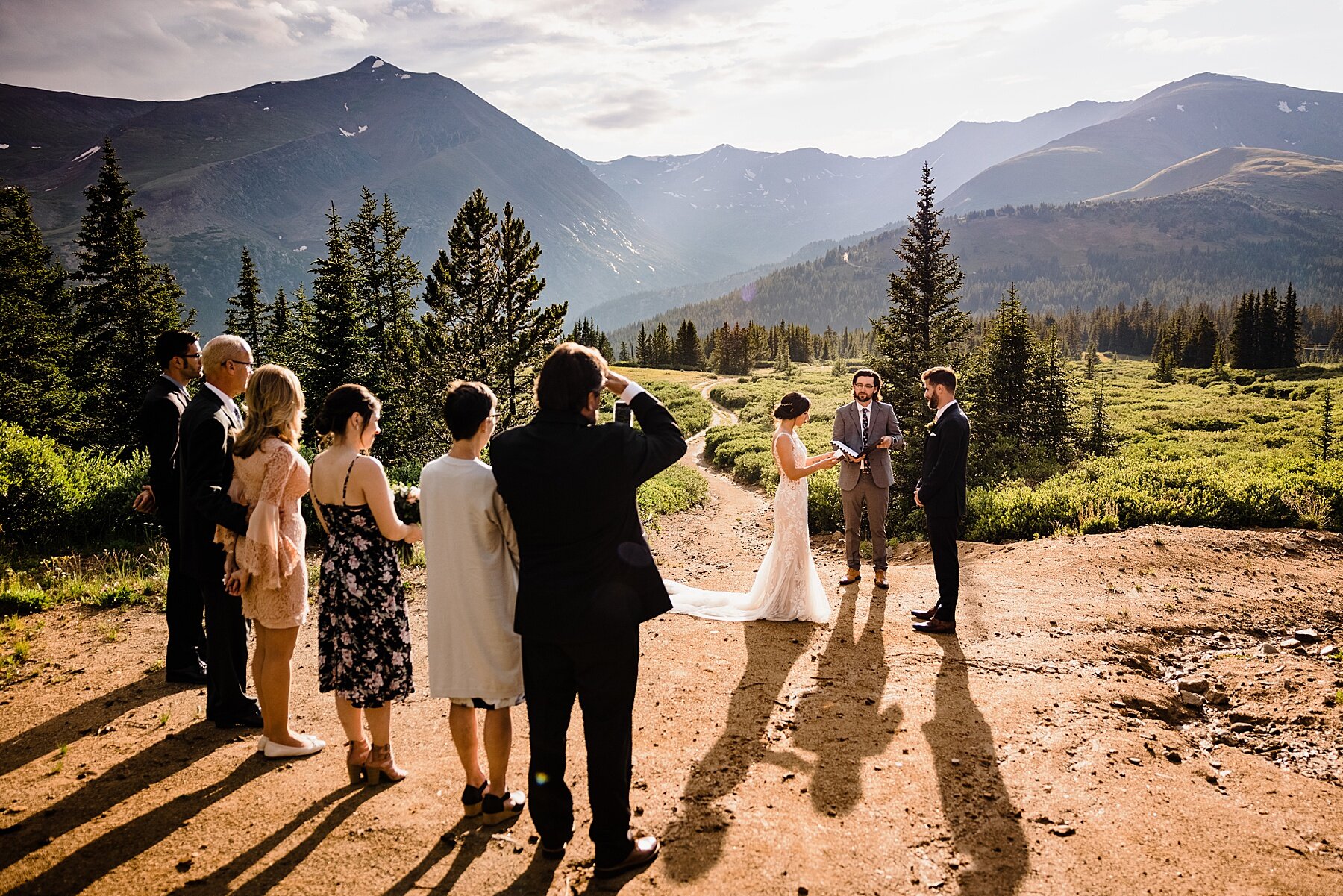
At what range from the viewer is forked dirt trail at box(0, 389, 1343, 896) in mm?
3771

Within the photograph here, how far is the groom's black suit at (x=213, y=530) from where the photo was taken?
4855 millimetres

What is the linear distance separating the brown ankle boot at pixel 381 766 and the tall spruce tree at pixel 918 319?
18.2 metres

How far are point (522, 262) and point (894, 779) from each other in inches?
1255

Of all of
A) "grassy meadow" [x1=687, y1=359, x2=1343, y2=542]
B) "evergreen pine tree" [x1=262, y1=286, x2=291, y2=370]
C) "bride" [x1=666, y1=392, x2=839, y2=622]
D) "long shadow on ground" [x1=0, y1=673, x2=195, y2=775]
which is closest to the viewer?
"long shadow on ground" [x1=0, y1=673, x2=195, y2=775]

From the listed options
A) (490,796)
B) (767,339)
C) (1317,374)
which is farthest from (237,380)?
(767,339)

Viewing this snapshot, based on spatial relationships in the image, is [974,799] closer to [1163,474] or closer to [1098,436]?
[1163,474]

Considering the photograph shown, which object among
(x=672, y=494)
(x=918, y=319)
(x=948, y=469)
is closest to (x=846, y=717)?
(x=948, y=469)

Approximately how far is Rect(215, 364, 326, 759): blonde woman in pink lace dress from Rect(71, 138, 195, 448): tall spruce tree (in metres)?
32.1

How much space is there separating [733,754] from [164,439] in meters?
5.69

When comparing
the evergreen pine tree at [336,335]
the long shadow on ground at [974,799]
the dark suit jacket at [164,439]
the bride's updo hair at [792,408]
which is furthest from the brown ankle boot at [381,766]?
the evergreen pine tree at [336,335]

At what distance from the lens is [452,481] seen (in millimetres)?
3762

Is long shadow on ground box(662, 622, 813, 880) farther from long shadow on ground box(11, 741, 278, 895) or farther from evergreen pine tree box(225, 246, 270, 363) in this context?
evergreen pine tree box(225, 246, 270, 363)

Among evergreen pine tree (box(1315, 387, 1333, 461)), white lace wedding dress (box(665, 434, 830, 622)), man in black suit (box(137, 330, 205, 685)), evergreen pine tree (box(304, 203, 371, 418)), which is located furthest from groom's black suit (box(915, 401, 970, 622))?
evergreen pine tree (box(304, 203, 371, 418))

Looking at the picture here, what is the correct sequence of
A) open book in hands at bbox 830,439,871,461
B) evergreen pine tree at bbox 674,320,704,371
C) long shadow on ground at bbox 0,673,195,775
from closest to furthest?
long shadow on ground at bbox 0,673,195,775
open book in hands at bbox 830,439,871,461
evergreen pine tree at bbox 674,320,704,371
